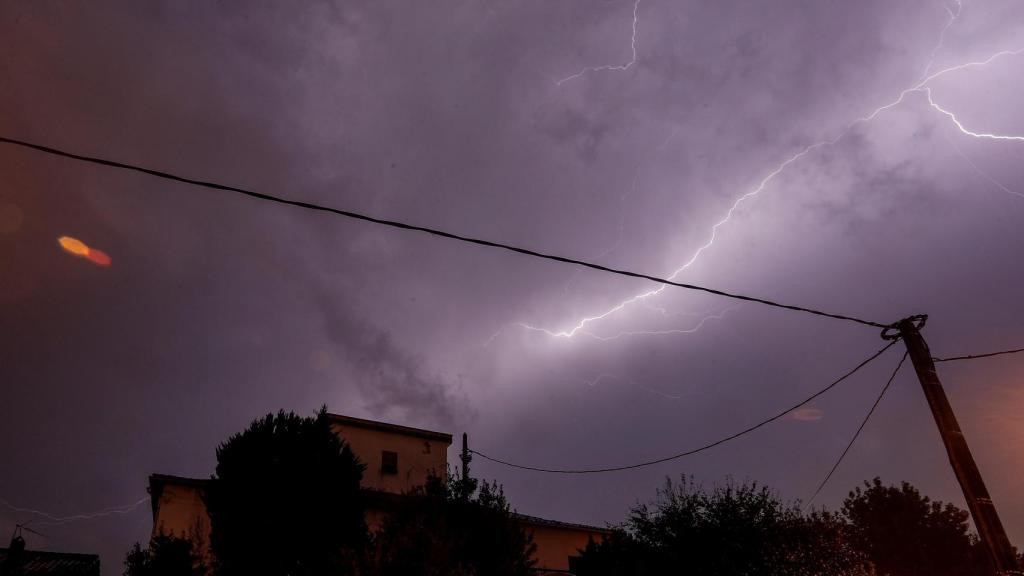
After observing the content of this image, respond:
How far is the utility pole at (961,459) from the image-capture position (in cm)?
805

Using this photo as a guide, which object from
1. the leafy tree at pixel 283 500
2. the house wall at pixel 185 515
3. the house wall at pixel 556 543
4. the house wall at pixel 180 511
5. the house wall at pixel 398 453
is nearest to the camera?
the leafy tree at pixel 283 500

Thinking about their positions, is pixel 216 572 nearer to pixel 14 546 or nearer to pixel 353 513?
pixel 353 513

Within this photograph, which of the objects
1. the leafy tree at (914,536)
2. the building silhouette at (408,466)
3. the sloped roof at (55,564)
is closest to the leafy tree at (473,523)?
the building silhouette at (408,466)

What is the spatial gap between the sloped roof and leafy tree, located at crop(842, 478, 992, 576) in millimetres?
54477

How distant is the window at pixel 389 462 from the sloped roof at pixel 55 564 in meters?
17.1

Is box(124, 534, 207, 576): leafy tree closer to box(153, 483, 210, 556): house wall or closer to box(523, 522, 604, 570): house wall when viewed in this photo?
box(153, 483, 210, 556): house wall

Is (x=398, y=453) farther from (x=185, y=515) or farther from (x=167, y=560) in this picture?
(x=167, y=560)

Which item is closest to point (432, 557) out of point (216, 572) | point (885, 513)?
point (216, 572)

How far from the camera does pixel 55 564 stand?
29688 mm

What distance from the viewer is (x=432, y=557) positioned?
436 inches

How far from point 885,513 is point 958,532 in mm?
5251

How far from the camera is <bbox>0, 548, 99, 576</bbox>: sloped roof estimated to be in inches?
1112

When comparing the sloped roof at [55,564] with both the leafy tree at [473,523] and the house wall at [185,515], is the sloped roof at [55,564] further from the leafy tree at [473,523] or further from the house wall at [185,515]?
the leafy tree at [473,523]

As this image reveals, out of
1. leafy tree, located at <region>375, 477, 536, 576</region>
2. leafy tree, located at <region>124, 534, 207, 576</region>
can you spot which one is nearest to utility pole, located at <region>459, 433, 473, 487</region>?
leafy tree, located at <region>375, 477, 536, 576</region>
